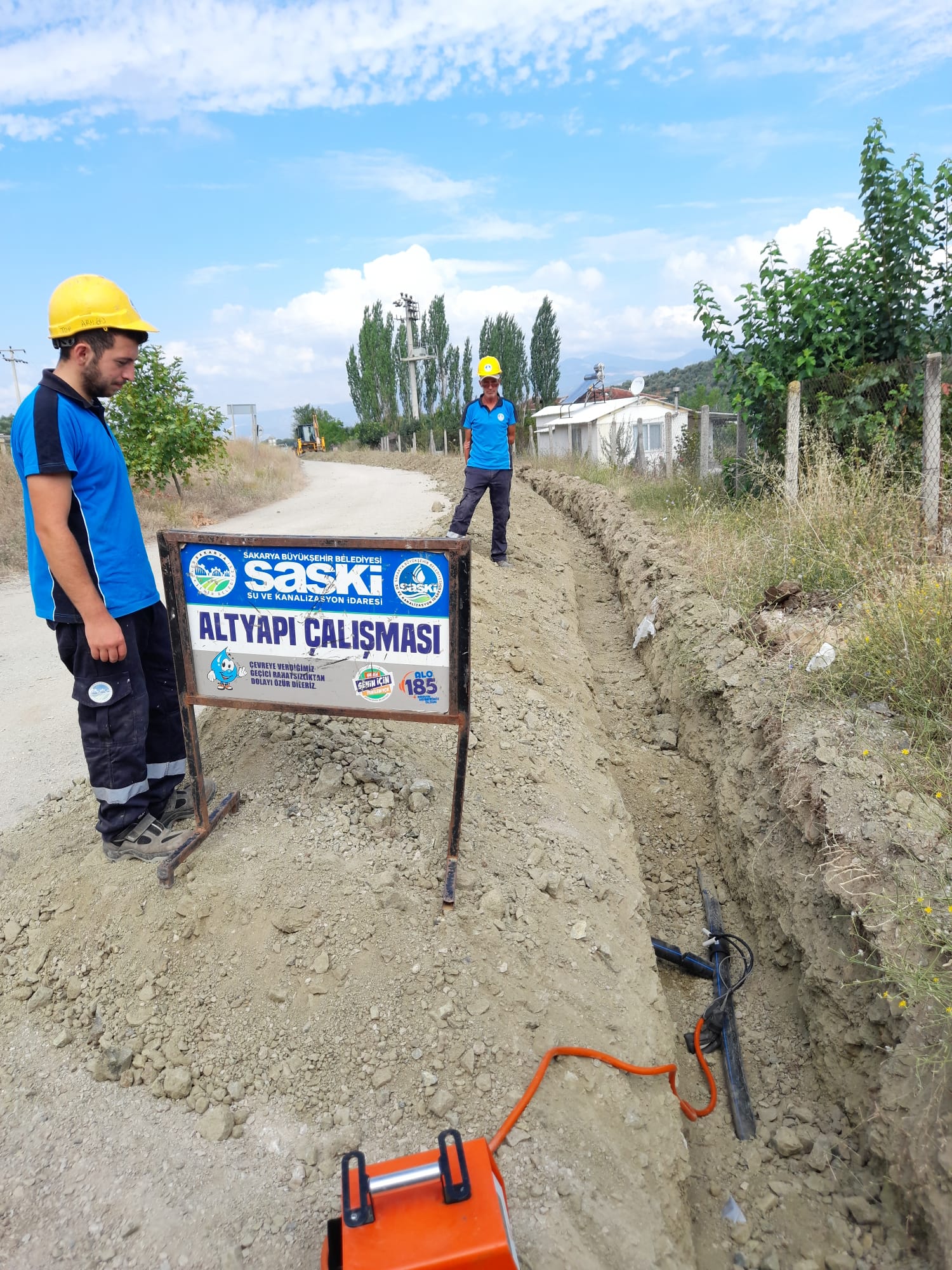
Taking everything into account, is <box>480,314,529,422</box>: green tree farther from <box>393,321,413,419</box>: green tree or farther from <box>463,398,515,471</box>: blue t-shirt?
<box>463,398,515,471</box>: blue t-shirt

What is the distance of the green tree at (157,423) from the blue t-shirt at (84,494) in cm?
1021

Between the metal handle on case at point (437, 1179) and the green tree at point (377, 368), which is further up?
the green tree at point (377, 368)

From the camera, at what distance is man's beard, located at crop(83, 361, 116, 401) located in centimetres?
261

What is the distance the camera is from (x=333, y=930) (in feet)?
8.80

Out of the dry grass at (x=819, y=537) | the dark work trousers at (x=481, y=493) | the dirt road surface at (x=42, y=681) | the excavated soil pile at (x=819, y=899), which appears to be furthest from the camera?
the dark work trousers at (x=481, y=493)

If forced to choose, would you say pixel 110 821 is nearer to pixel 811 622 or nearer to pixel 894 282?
pixel 811 622

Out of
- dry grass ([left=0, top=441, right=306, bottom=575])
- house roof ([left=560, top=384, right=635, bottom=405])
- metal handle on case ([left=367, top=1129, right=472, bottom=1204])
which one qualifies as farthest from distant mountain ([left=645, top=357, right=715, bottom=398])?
metal handle on case ([left=367, top=1129, right=472, bottom=1204])

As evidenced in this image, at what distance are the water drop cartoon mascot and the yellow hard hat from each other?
1162mm

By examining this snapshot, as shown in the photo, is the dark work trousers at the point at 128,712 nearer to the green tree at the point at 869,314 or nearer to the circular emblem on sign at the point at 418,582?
the circular emblem on sign at the point at 418,582

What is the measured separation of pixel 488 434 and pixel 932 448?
3.83m

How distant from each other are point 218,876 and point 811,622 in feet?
12.9

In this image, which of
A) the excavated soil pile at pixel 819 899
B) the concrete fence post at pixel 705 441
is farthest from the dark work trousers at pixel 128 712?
the concrete fence post at pixel 705 441

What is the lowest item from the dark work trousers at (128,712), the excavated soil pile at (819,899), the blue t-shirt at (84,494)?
the excavated soil pile at (819,899)

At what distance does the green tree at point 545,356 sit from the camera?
50.1m
